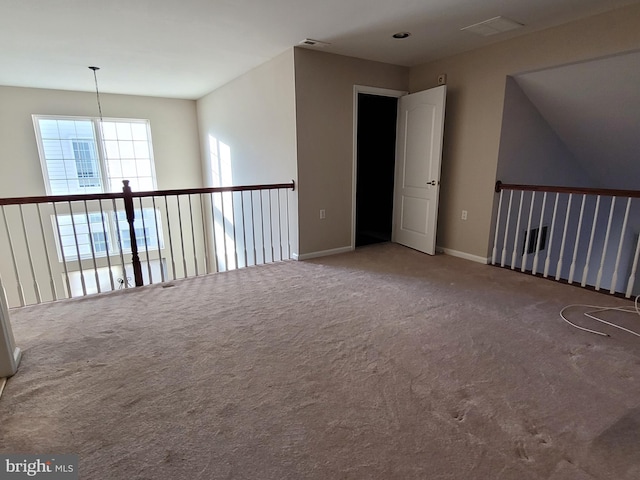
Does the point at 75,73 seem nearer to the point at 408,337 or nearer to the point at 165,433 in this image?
the point at 165,433

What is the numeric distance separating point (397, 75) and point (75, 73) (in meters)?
4.36

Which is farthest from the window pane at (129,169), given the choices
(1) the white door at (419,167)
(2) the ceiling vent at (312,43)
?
(1) the white door at (419,167)

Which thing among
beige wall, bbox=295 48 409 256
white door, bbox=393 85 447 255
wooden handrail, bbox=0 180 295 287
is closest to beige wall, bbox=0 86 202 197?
wooden handrail, bbox=0 180 295 287

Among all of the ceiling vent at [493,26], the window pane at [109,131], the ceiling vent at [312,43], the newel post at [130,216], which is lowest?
the newel post at [130,216]

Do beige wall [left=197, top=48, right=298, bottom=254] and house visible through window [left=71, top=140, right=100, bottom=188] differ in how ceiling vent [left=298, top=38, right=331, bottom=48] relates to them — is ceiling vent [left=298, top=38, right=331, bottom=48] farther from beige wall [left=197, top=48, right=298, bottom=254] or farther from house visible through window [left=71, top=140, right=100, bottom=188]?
house visible through window [left=71, top=140, right=100, bottom=188]

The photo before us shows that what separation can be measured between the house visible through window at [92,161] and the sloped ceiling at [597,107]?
5.65 meters

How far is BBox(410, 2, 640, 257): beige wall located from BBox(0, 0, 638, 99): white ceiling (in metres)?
0.13

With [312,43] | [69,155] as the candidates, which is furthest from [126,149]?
[312,43]

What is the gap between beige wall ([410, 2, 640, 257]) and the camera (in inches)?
115

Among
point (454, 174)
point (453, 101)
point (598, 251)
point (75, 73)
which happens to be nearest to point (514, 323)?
point (454, 174)

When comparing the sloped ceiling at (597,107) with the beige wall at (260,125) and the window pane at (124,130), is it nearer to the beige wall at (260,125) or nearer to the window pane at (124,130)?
the beige wall at (260,125)

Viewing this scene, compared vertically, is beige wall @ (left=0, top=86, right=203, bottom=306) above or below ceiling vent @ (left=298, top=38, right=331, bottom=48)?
below

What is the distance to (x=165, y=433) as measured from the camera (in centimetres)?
152

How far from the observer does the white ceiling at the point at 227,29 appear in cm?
266
